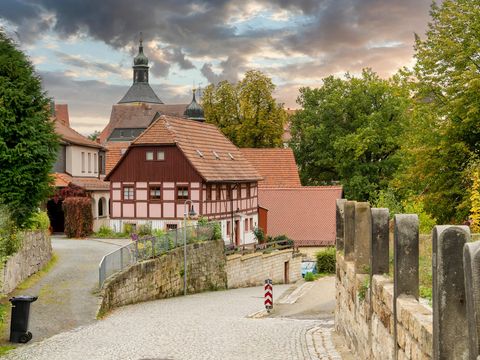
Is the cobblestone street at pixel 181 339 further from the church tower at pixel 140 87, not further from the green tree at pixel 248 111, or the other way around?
the church tower at pixel 140 87

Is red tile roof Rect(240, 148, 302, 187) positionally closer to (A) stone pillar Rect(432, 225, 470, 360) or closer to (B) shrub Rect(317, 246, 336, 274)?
(B) shrub Rect(317, 246, 336, 274)

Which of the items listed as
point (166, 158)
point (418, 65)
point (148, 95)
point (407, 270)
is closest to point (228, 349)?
point (407, 270)

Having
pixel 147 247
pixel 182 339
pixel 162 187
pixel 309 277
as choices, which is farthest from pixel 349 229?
pixel 162 187

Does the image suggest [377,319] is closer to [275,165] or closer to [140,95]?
[275,165]

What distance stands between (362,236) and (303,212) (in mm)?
37779

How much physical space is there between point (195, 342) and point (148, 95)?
398 ft

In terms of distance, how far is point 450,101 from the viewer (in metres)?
25.6

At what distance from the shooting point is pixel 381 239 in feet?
30.9

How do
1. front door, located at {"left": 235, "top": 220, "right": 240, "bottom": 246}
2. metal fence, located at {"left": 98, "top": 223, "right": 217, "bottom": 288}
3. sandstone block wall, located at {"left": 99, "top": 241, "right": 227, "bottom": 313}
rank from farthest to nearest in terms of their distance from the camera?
front door, located at {"left": 235, "top": 220, "right": 240, "bottom": 246} → sandstone block wall, located at {"left": 99, "top": 241, "right": 227, "bottom": 313} → metal fence, located at {"left": 98, "top": 223, "right": 217, "bottom": 288}

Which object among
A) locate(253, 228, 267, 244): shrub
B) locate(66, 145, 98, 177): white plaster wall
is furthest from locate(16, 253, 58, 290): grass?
locate(66, 145, 98, 177): white plaster wall

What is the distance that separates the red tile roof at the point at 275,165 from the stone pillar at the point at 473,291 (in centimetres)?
5153

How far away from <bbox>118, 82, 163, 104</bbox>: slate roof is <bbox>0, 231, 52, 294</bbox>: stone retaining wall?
107163 mm

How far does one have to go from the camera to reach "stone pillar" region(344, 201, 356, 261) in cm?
1275

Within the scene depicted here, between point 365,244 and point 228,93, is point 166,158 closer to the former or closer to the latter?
point 228,93
